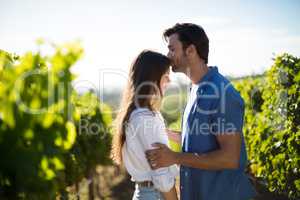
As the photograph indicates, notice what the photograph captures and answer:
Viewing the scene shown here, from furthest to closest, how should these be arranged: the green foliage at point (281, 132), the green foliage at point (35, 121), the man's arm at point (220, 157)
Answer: the green foliage at point (281, 132) < the man's arm at point (220, 157) < the green foliage at point (35, 121)

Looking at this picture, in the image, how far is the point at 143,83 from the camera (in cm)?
312

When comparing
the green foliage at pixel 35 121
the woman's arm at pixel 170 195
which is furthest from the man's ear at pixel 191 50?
the green foliage at pixel 35 121

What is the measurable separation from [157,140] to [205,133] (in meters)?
0.52

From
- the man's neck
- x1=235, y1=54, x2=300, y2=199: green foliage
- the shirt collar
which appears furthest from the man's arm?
x1=235, y1=54, x2=300, y2=199: green foliage

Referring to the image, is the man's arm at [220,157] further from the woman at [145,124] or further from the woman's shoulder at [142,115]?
the woman's shoulder at [142,115]

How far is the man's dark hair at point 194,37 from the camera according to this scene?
3766 millimetres

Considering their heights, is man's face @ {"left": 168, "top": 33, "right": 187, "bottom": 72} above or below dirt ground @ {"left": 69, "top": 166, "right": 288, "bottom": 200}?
above

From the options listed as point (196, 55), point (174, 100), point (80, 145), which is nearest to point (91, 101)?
point (80, 145)

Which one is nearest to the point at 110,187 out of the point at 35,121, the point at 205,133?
the point at 205,133

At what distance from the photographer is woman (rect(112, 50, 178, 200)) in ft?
10.1

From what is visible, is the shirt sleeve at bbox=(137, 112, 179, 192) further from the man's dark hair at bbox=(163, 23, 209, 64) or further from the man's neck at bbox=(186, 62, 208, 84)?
the man's dark hair at bbox=(163, 23, 209, 64)

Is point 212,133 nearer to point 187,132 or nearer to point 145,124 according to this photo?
point 187,132

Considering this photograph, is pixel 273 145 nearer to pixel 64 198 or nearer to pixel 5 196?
pixel 64 198

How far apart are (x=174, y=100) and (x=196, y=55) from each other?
13.9 m
